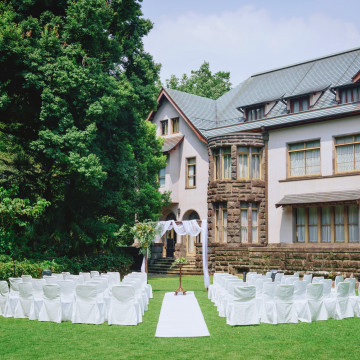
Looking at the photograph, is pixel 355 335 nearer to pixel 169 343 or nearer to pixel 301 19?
pixel 169 343

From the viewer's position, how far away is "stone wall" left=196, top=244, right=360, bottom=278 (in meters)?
22.3

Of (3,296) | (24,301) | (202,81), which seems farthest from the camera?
(202,81)

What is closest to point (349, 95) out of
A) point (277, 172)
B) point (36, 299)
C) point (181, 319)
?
point (277, 172)

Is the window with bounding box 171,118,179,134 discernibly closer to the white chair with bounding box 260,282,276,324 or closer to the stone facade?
the stone facade

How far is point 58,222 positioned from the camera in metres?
24.2

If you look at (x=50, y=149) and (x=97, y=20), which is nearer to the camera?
(x=50, y=149)

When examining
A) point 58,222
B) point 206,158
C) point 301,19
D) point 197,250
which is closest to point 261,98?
point 206,158

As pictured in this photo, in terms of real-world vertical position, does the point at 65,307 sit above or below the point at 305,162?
below

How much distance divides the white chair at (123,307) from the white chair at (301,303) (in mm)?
3941

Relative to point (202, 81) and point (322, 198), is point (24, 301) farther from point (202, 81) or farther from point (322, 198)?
point (202, 81)

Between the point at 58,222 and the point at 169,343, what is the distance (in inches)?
628

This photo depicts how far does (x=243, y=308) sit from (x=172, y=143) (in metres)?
21.9

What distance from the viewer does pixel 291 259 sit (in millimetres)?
23719

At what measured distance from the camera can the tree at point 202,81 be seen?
52031 mm
